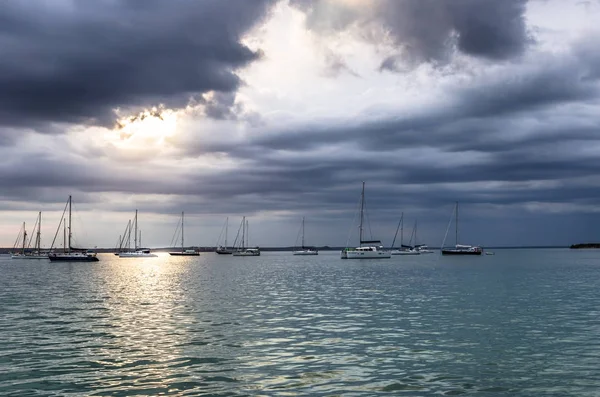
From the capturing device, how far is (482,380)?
24500 millimetres

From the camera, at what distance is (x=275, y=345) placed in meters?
32.8

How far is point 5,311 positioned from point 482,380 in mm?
45614

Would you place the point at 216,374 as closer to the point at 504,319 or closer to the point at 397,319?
the point at 397,319

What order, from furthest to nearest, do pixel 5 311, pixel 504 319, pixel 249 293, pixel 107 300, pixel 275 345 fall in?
1. pixel 249 293
2. pixel 107 300
3. pixel 5 311
4. pixel 504 319
5. pixel 275 345

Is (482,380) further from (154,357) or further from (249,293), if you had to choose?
(249,293)

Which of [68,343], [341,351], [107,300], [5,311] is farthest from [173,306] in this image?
[341,351]

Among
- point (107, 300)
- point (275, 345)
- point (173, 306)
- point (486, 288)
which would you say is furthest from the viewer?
point (486, 288)

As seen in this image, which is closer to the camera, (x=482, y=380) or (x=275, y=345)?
(x=482, y=380)

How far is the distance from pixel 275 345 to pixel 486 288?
52786 mm

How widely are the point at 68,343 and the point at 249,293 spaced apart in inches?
1516

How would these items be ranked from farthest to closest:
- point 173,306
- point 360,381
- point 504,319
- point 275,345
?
point 173,306, point 504,319, point 275,345, point 360,381

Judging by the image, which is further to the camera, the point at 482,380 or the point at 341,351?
the point at 341,351

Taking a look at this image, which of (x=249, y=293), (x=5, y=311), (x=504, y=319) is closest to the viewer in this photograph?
(x=504, y=319)

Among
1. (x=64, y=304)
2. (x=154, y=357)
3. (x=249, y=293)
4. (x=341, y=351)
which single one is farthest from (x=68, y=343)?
(x=249, y=293)
